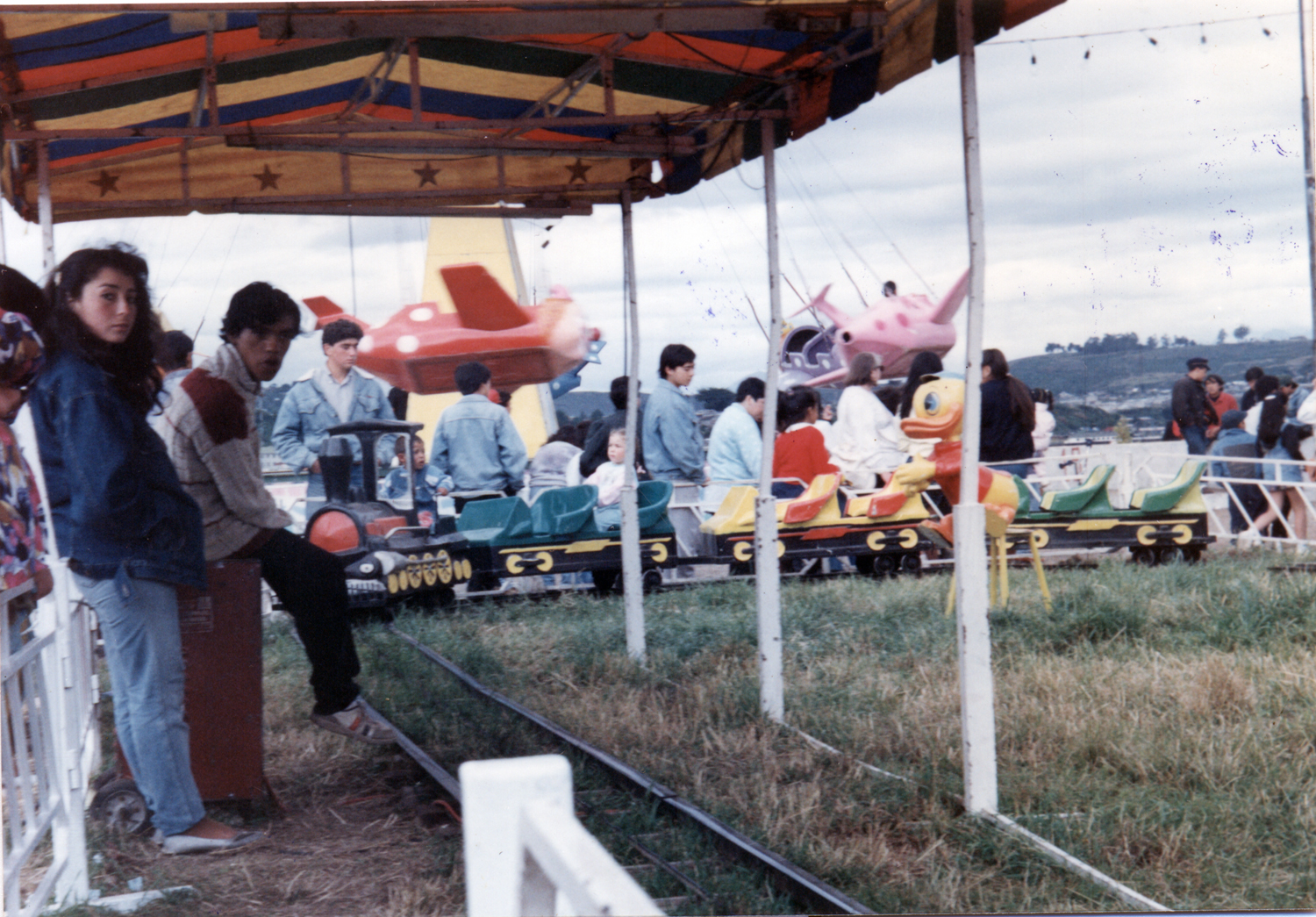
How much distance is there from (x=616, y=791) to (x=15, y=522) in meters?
2.44

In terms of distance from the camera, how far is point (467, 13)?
4438 mm

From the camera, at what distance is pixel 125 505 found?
404 centimetres

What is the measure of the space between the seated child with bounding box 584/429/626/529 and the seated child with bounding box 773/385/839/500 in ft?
4.76

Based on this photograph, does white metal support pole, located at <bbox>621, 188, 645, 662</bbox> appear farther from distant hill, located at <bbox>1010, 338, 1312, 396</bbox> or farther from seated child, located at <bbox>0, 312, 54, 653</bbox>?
seated child, located at <bbox>0, 312, 54, 653</bbox>

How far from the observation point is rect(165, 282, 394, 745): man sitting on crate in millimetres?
4695

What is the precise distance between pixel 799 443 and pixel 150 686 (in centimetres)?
780

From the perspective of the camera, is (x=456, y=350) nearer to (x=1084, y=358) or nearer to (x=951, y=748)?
(x=1084, y=358)

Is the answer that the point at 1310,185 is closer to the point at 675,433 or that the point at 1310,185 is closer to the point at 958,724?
the point at 958,724

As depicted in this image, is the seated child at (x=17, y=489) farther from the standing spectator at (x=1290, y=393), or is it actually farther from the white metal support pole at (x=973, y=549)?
the standing spectator at (x=1290, y=393)

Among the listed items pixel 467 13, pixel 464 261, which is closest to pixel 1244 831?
pixel 467 13

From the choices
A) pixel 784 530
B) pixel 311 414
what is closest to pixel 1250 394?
pixel 784 530

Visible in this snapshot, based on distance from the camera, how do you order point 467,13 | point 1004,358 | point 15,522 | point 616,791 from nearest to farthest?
1. point 15,522
2. point 467,13
3. point 616,791
4. point 1004,358

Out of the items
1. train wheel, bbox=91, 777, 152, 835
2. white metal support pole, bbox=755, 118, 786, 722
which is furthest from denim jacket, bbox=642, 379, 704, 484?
train wheel, bbox=91, 777, 152, 835

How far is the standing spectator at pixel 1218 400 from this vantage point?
11.1 metres
